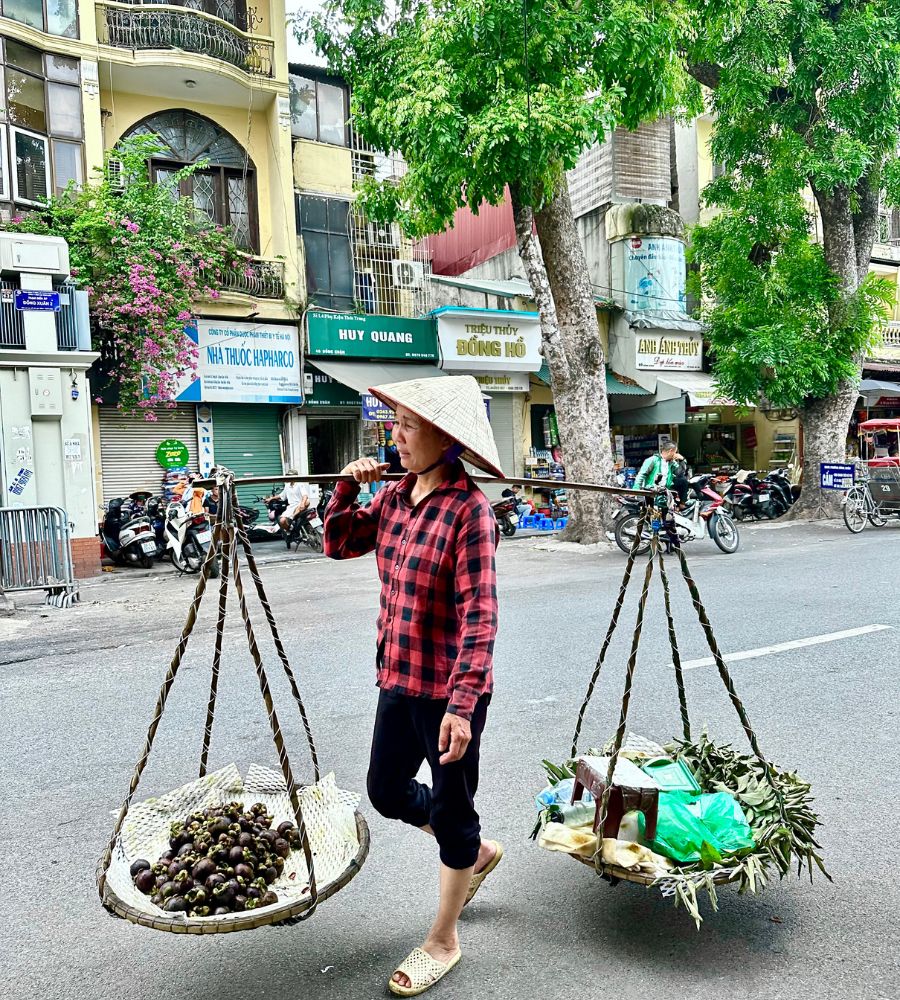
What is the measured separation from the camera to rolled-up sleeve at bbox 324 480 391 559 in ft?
8.46

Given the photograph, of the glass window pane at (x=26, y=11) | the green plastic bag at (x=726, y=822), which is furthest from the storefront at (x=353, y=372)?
the green plastic bag at (x=726, y=822)

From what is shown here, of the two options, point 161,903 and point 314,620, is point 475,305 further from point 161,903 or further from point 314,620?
point 161,903

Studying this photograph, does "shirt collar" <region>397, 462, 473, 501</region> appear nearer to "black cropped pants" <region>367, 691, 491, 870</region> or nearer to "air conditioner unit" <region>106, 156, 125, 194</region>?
"black cropped pants" <region>367, 691, 491, 870</region>

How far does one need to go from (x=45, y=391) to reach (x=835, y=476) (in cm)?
1242

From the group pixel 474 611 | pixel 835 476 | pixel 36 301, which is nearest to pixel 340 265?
pixel 36 301

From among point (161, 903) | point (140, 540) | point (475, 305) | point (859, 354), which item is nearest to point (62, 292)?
point (140, 540)

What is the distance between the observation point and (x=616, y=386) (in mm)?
17969

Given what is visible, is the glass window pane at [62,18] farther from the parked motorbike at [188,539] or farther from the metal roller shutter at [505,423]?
the metal roller shutter at [505,423]

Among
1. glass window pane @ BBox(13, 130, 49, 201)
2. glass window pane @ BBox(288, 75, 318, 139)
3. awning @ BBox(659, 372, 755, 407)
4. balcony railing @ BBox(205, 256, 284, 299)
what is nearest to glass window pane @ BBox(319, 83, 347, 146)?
glass window pane @ BBox(288, 75, 318, 139)

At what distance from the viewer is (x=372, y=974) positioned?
2246 mm

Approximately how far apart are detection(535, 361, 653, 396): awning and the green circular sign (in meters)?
7.58

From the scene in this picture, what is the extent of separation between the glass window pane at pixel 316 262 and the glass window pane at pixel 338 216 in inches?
10.9

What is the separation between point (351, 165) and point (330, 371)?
14.1ft

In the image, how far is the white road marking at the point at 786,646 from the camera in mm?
5335
